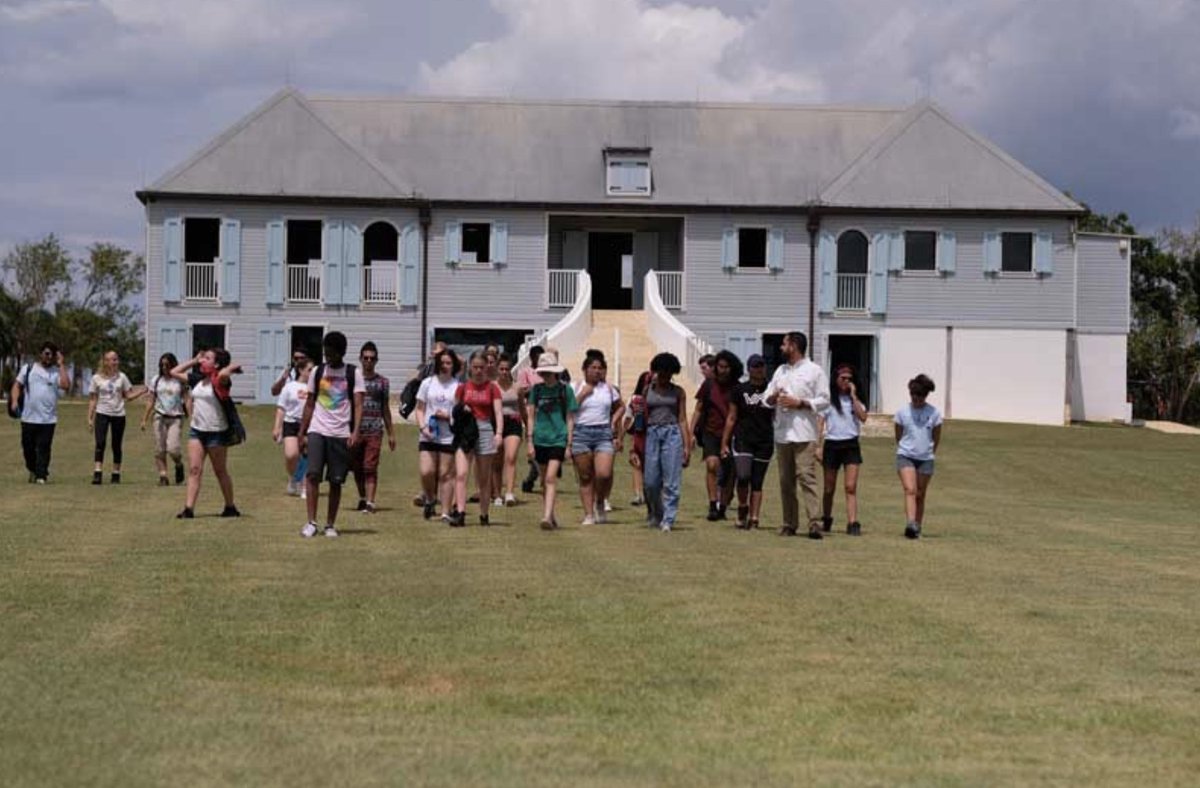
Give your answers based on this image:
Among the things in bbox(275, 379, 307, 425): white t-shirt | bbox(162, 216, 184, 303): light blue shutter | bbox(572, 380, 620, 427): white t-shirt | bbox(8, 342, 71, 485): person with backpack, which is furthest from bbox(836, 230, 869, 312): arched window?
bbox(572, 380, 620, 427): white t-shirt

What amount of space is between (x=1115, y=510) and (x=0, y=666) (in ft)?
56.1

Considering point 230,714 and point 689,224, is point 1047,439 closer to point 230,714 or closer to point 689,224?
point 689,224

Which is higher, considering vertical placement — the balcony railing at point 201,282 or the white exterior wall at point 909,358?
the balcony railing at point 201,282

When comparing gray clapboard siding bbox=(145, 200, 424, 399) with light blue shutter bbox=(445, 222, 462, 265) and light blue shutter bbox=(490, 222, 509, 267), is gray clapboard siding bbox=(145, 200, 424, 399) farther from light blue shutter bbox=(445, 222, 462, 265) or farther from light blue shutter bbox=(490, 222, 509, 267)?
light blue shutter bbox=(490, 222, 509, 267)

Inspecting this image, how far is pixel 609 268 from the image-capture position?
48.5 metres

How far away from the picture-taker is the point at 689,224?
46.1m

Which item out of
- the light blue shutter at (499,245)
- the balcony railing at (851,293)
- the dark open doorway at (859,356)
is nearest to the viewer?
the light blue shutter at (499,245)

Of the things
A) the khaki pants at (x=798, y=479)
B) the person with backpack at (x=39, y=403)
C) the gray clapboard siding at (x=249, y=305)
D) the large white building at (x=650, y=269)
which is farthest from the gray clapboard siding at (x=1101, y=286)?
the khaki pants at (x=798, y=479)

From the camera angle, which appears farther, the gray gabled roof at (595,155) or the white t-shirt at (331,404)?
the gray gabled roof at (595,155)

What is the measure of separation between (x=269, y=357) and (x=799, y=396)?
100ft

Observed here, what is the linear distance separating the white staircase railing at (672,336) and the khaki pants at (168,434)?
14.4 m

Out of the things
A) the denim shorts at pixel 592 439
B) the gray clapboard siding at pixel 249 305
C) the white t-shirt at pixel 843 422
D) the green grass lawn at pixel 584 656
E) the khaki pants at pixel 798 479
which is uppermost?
the gray clapboard siding at pixel 249 305

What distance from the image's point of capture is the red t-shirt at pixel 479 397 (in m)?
17.0

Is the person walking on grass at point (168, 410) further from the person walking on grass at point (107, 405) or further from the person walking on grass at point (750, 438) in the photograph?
the person walking on grass at point (750, 438)
